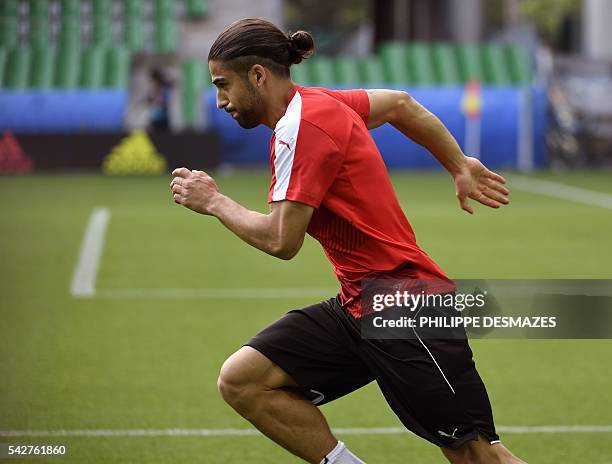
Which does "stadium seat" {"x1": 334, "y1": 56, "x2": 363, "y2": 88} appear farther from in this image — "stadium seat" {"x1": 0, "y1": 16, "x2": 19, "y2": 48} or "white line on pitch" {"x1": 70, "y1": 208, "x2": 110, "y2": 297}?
"white line on pitch" {"x1": 70, "y1": 208, "x2": 110, "y2": 297}

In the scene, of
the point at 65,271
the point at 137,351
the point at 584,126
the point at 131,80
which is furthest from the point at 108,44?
the point at 137,351

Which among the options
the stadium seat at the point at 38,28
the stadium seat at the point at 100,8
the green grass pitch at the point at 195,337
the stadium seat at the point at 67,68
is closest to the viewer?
the green grass pitch at the point at 195,337

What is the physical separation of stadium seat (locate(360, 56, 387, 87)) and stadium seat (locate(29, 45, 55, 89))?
7685 millimetres

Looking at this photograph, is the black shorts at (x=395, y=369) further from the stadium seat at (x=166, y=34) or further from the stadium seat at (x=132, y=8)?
the stadium seat at (x=132, y=8)

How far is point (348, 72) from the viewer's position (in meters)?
32.0

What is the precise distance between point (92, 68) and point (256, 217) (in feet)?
93.1

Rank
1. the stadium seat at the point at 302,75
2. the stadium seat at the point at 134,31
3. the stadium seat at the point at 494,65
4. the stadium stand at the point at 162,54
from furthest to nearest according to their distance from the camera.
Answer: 1. the stadium seat at the point at 134,31
2. the stadium seat at the point at 494,65
3. the stadium seat at the point at 302,75
4. the stadium stand at the point at 162,54

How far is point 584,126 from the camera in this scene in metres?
29.8

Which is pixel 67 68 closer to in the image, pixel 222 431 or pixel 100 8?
pixel 100 8

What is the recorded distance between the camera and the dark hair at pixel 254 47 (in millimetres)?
4566

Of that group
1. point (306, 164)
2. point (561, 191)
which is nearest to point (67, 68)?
point (561, 191)

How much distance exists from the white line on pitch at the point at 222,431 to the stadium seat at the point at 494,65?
25.6 meters

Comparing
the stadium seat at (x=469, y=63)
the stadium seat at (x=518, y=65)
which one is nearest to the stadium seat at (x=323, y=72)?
the stadium seat at (x=469, y=63)

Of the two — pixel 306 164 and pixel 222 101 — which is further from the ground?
pixel 222 101
